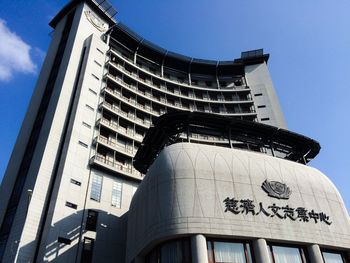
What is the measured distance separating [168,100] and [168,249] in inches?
1697

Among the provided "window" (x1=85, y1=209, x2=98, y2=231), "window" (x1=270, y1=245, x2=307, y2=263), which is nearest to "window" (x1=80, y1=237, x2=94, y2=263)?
"window" (x1=85, y1=209, x2=98, y2=231)

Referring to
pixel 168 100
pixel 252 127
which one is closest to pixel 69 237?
pixel 252 127

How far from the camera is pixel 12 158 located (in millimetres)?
45688

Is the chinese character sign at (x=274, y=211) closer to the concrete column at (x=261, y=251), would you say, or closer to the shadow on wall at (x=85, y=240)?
the concrete column at (x=261, y=251)

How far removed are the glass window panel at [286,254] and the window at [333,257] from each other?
2.68 metres

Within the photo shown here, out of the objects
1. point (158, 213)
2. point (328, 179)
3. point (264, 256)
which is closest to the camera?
point (264, 256)

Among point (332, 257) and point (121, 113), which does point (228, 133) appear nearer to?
point (332, 257)

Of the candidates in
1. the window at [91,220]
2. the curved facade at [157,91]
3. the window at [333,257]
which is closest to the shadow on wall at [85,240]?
the window at [91,220]

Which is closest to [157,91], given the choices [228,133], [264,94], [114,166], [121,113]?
[121,113]

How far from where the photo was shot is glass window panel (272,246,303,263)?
26.0 metres

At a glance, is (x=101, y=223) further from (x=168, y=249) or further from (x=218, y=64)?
(x=218, y=64)

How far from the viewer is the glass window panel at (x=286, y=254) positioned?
26000 mm

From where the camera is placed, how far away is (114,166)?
46688mm

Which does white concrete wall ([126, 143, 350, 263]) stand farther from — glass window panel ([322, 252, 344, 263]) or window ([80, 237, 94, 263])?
window ([80, 237, 94, 263])
